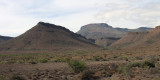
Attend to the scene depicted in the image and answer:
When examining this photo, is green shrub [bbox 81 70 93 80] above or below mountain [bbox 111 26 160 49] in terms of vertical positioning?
below

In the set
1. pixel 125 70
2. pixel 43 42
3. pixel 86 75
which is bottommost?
pixel 86 75

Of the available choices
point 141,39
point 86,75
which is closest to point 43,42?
point 141,39

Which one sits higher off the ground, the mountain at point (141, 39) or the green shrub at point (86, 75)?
the mountain at point (141, 39)

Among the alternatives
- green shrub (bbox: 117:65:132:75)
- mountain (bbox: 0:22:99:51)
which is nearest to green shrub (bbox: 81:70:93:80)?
green shrub (bbox: 117:65:132:75)

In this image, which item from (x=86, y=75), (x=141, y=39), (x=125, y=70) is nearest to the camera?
(x=86, y=75)

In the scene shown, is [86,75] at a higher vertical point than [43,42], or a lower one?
lower

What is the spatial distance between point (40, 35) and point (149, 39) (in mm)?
65110

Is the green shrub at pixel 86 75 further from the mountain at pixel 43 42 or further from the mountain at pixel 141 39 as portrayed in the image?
the mountain at pixel 141 39

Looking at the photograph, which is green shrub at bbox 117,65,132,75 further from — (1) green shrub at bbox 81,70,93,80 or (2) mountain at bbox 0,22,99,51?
(2) mountain at bbox 0,22,99,51

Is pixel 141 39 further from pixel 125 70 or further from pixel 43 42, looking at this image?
pixel 125 70

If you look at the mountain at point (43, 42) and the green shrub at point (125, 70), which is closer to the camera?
the green shrub at point (125, 70)

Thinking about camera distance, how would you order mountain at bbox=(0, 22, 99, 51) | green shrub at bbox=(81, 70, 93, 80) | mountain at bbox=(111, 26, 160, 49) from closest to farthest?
green shrub at bbox=(81, 70, 93, 80)
mountain at bbox=(0, 22, 99, 51)
mountain at bbox=(111, 26, 160, 49)

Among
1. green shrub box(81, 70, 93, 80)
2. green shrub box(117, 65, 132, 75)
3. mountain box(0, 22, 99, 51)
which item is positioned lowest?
green shrub box(81, 70, 93, 80)

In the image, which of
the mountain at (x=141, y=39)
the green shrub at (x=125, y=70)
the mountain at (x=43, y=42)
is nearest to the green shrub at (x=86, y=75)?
the green shrub at (x=125, y=70)
